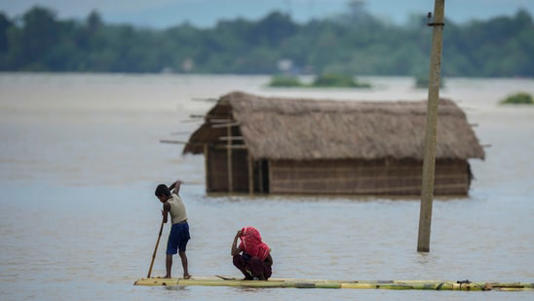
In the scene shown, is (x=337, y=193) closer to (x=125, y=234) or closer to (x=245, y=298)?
(x=125, y=234)

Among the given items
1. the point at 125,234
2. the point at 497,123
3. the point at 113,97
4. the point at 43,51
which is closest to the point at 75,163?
the point at 125,234

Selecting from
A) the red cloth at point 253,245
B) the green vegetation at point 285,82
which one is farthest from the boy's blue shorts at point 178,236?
the green vegetation at point 285,82

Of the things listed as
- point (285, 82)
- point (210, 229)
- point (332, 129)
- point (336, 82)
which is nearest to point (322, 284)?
point (210, 229)

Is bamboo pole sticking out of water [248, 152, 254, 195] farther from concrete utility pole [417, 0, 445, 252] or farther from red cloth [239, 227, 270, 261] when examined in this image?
red cloth [239, 227, 270, 261]

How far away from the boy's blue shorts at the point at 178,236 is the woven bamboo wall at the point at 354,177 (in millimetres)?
10486

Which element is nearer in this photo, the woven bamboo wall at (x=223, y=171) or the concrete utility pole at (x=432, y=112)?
the concrete utility pole at (x=432, y=112)

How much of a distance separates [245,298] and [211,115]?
38.7 ft

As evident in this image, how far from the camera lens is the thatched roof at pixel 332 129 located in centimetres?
2417

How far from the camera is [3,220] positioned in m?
21.0

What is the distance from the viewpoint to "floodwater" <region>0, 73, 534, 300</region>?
581 inches

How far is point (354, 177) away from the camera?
2480 cm

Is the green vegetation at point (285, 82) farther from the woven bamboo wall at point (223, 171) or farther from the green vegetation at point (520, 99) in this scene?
the woven bamboo wall at point (223, 171)

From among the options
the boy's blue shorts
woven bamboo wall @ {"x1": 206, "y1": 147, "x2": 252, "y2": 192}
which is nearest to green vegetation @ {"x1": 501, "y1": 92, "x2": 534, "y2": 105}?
woven bamboo wall @ {"x1": 206, "y1": 147, "x2": 252, "y2": 192}

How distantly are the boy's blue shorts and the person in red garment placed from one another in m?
0.55
